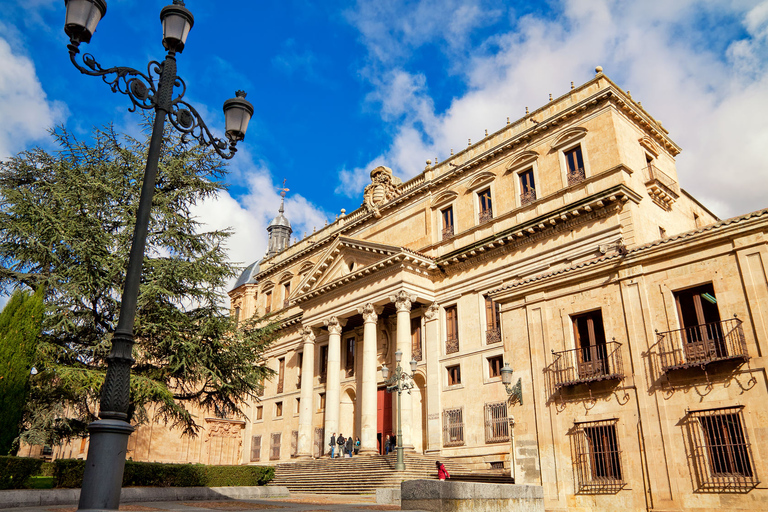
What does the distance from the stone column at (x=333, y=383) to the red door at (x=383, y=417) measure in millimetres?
2411

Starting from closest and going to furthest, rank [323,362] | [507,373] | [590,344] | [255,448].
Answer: [590,344]
[507,373]
[323,362]
[255,448]

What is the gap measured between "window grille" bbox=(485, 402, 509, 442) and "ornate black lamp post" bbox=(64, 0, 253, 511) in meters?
20.3

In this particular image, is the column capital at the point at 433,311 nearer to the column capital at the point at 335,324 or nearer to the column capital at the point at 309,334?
the column capital at the point at 335,324

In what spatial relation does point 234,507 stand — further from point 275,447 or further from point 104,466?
point 275,447

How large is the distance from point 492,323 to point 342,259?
10565 mm

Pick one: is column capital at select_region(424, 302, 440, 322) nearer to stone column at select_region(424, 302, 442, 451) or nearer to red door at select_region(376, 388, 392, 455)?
stone column at select_region(424, 302, 442, 451)

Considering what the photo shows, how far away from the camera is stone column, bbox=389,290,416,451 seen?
89.6ft

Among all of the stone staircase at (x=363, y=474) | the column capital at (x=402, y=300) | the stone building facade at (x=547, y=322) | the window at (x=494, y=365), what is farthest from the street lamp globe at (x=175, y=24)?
the column capital at (x=402, y=300)

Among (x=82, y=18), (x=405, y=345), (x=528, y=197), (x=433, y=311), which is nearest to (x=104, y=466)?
(x=82, y=18)

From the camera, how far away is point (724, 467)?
1041 cm

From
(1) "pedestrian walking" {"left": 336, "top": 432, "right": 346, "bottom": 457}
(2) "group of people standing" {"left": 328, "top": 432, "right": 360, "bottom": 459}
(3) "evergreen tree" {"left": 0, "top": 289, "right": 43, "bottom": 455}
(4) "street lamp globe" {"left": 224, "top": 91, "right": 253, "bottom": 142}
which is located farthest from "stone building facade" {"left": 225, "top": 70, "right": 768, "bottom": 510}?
(3) "evergreen tree" {"left": 0, "top": 289, "right": 43, "bottom": 455}

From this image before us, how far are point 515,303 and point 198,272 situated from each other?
11686 mm

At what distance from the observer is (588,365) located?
12.5 m

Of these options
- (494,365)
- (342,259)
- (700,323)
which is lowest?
(700,323)
